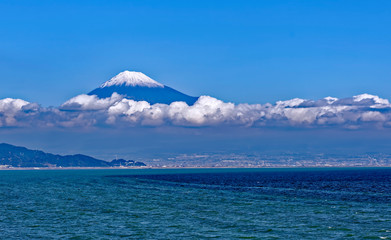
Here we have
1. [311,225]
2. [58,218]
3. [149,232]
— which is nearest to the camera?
[149,232]

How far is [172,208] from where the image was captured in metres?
Result: 84.2

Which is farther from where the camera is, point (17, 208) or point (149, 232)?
point (17, 208)

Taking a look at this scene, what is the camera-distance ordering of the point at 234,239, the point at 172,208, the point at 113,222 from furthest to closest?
the point at 172,208 < the point at 113,222 < the point at 234,239

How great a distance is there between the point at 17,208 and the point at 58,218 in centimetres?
1798

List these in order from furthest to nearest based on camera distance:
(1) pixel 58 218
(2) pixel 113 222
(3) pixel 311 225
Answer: (1) pixel 58 218
(2) pixel 113 222
(3) pixel 311 225

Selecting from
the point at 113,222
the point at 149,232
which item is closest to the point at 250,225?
the point at 149,232

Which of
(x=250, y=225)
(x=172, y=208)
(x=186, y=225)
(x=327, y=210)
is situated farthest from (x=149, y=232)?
(x=327, y=210)

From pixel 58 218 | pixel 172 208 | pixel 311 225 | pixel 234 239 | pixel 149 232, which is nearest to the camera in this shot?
pixel 234 239

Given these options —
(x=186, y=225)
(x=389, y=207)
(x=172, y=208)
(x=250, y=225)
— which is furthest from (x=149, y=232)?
(x=389, y=207)

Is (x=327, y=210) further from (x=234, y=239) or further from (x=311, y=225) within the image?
(x=234, y=239)

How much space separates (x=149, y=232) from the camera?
58.9m

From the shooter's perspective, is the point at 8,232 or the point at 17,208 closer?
the point at 8,232

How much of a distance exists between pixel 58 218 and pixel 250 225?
25548 mm

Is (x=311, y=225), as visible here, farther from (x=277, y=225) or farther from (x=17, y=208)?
(x=17, y=208)
